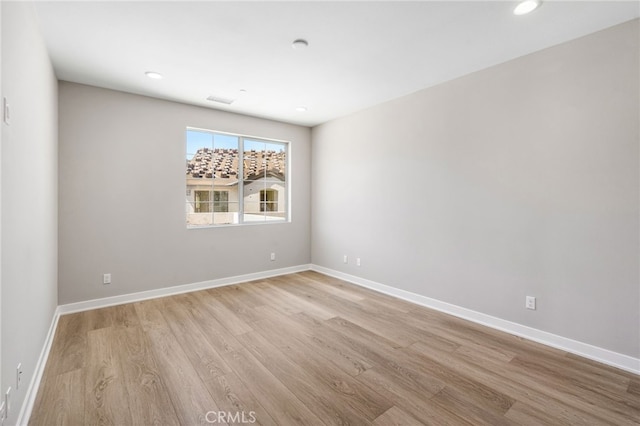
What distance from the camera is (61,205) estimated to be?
3.16m

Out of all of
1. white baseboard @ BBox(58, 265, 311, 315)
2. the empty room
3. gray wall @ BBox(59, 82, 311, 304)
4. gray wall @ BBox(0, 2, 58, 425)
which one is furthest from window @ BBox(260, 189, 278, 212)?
gray wall @ BBox(0, 2, 58, 425)

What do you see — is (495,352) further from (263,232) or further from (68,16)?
(68,16)

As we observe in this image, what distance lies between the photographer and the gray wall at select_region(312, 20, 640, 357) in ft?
7.29

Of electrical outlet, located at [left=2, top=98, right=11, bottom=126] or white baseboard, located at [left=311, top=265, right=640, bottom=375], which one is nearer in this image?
electrical outlet, located at [left=2, top=98, right=11, bottom=126]

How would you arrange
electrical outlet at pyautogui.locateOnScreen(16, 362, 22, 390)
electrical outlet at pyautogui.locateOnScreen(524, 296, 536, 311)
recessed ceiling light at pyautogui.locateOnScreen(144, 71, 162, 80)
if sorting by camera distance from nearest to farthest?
electrical outlet at pyautogui.locateOnScreen(16, 362, 22, 390) < electrical outlet at pyautogui.locateOnScreen(524, 296, 536, 311) < recessed ceiling light at pyautogui.locateOnScreen(144, 71, 162, 80)

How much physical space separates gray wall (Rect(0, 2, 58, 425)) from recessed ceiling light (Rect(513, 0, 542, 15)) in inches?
116

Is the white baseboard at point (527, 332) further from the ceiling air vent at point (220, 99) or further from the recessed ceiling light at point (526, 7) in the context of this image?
the ceiling air vent at point (220, 99)

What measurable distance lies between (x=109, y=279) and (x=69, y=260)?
444 mm

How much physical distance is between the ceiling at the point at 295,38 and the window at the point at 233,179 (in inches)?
40.5

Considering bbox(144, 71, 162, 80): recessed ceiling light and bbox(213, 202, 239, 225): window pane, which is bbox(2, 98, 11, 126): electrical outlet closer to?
bbox(144, 71, 162, 80): recessed ceiling light

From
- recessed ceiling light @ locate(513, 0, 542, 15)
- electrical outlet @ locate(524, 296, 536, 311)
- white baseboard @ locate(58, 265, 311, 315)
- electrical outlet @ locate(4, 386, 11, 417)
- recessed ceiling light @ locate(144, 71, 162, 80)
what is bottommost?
white baseboard @ locate(58, 265, 311, 315)

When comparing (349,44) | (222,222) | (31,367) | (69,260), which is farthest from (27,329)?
(349,44)

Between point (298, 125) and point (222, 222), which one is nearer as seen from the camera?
point (222, 222)

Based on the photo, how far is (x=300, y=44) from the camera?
2.44 meters
